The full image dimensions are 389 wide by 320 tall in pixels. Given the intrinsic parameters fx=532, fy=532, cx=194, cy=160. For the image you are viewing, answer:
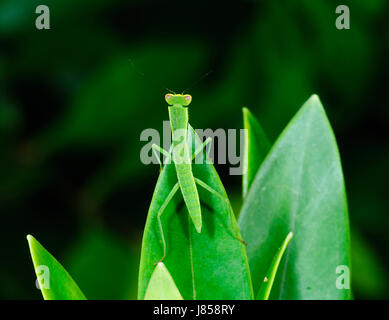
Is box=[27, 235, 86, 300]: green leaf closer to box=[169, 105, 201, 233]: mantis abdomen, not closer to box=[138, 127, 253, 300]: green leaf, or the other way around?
box=[138, 127, 253, 300]: green leaf

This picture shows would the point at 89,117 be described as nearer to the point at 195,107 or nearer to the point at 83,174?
the point at 83,174

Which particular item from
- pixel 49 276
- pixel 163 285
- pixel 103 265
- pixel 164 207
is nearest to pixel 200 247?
pixel 164 207

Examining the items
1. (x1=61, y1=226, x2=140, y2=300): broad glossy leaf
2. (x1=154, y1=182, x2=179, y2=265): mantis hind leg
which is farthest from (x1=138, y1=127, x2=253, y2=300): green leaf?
(x1=61, y1=226, x2=140, y2=300): broad glossy leaf

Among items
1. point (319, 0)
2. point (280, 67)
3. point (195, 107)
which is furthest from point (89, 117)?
point (319, 0)

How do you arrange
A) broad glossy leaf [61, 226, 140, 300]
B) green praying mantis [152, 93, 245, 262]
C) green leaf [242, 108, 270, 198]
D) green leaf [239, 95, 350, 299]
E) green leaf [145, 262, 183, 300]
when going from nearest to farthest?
1. green leaf [145, 262, 183, 300]
2. green praying mantis [152, 93, 245, 262]
3. green leaf [239, 95, 350, 299]
4. green leaf [242, 108, 270, 198]
5. broad glossy leaf [61, 226, 140, 300]

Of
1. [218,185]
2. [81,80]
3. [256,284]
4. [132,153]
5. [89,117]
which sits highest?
[81,80]

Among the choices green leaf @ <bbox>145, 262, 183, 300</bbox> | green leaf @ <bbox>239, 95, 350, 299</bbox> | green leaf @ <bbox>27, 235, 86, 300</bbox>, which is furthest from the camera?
green leaf @ <bbox>239, 95, 350, 299</bbox>
